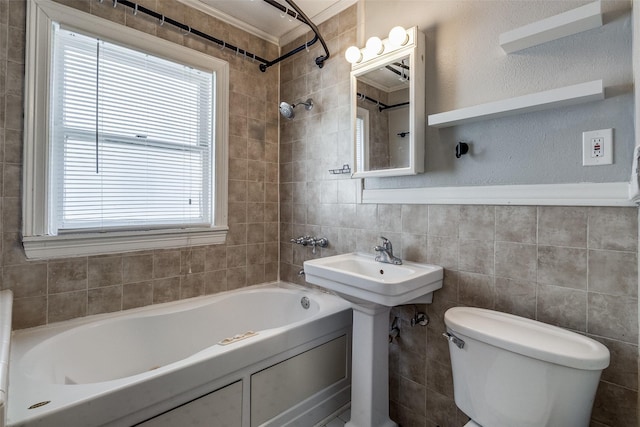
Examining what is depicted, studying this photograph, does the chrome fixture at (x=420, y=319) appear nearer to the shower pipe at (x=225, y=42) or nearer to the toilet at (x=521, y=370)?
the toilet at (x=521, y=370)

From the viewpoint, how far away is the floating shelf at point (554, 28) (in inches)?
45.2

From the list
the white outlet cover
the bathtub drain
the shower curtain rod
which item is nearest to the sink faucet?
the white outlet cover

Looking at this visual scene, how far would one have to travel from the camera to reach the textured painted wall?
117 centimetres

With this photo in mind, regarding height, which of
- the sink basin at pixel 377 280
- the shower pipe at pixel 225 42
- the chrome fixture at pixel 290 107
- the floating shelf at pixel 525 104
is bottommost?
the sink basin at pixel 377 280

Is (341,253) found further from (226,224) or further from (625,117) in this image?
(625,117)

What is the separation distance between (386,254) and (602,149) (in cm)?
104

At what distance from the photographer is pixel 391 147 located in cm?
180

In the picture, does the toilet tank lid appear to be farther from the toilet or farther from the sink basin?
the sink basin

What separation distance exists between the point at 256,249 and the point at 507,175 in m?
1.85

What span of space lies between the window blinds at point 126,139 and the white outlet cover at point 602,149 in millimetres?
2149

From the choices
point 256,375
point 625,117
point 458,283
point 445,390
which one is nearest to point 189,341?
point 256,375

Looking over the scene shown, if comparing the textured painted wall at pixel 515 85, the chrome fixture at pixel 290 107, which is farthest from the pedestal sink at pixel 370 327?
the chrome fixture at pixel 290 107

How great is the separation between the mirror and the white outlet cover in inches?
26.7

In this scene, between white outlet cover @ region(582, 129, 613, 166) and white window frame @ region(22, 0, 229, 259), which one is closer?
white outlet cover @ region(582, 129, 613, 166)
